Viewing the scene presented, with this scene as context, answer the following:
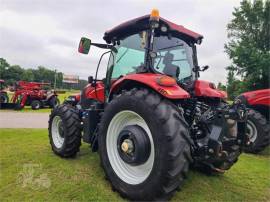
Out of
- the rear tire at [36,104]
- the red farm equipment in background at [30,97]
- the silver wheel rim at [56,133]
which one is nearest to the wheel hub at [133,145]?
the silver wheel rim at [56,133]

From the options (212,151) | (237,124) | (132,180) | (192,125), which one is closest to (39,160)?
(132,180)

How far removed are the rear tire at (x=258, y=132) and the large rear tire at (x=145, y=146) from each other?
3837 mm

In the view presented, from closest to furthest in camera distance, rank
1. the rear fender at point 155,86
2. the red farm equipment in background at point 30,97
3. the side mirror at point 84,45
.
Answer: the rear fender at point 155,86 < the side mirror at point 84,45 < the red farm equipment in background at point 30,97

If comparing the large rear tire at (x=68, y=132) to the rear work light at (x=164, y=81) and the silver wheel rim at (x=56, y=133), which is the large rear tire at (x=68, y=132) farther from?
A: the rear work light at (x=164, y=81)

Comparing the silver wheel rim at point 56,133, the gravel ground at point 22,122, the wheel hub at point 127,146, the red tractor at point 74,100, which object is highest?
the red tractor at point 74,100

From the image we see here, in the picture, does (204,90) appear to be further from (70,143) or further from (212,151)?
(70,143)

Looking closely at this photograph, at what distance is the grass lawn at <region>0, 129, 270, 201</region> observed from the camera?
308 centimetres

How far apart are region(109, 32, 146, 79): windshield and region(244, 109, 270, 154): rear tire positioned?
365 cm

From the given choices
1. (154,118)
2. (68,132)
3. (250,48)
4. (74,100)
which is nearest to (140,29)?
(154,118)

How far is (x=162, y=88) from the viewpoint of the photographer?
2797 millimetres

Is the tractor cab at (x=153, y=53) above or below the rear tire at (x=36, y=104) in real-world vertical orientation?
above

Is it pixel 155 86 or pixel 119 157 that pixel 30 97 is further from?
pixel 155 86

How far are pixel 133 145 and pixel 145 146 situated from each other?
0.17 m

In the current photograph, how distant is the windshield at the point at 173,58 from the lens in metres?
3.61
